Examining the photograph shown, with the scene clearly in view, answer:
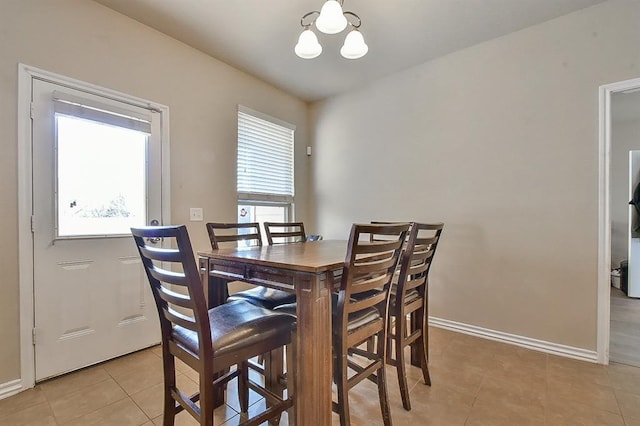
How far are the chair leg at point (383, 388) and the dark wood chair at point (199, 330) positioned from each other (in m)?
0.47

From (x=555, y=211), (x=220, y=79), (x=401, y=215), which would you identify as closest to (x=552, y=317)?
(x=555, y=211)

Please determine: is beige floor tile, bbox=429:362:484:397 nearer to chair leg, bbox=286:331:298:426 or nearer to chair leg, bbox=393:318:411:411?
chair leg, bbox=393:318:411:411

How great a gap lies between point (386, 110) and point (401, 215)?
3.90 feet

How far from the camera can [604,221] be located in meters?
2.19

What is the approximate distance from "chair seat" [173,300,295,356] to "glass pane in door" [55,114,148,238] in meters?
1.37

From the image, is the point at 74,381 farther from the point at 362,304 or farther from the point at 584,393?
the point at 584,393

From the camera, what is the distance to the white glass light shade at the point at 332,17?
5.57ft

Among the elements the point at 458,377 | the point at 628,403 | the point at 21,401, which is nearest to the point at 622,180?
the point at 628,403

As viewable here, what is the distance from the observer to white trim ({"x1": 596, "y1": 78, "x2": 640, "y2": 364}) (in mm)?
2186

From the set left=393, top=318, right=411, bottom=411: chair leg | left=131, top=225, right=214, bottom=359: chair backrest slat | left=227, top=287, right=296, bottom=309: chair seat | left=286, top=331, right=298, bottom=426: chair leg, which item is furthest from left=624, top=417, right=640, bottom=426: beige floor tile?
left=131, top=225, right=214, bottom=359: chair backrest slat

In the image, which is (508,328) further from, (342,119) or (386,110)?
(342,119)

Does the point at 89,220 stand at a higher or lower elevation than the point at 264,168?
lower

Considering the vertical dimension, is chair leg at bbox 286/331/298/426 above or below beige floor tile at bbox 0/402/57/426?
above

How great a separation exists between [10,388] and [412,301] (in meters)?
2.53
